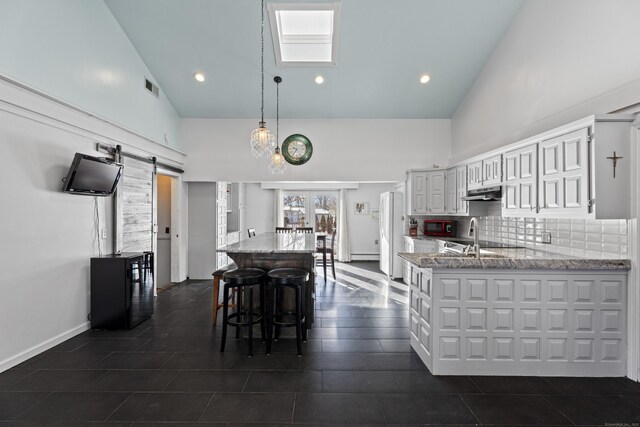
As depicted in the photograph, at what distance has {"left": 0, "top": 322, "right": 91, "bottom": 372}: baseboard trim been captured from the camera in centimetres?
277

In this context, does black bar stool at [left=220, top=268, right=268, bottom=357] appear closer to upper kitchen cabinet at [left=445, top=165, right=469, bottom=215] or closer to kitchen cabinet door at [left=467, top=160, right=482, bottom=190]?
kitchen cabinet door at [left=467, top=160, right=482, bottom=190]

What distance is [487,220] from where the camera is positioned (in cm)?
480

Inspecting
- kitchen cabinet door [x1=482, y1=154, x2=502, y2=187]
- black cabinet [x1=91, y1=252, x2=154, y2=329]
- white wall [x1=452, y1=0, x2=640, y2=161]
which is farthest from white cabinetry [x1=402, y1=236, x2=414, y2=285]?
black cabinet [x1=91, y1=252, x2=154, y2=329]

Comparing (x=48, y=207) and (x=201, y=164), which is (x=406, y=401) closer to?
(x=48, y=207)

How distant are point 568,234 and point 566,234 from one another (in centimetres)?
3

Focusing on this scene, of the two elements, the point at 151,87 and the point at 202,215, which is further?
the point at 202,215

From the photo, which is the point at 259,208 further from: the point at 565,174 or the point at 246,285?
the point at 565,174

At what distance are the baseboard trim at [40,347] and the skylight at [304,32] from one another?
4279mm

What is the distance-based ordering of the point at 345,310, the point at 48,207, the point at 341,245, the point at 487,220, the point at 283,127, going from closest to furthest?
the point at 48,207 < the point at 345,310 < the point at 487,220 < the point at 283,127 < the point at 341,245

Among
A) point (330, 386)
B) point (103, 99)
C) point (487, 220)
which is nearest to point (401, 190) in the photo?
point (487, 220)

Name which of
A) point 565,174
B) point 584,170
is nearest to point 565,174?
point 565,174

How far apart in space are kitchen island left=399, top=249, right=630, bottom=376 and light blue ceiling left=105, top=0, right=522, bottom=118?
3.29 metres

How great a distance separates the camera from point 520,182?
3465 millimetres

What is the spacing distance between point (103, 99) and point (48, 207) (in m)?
1.48
